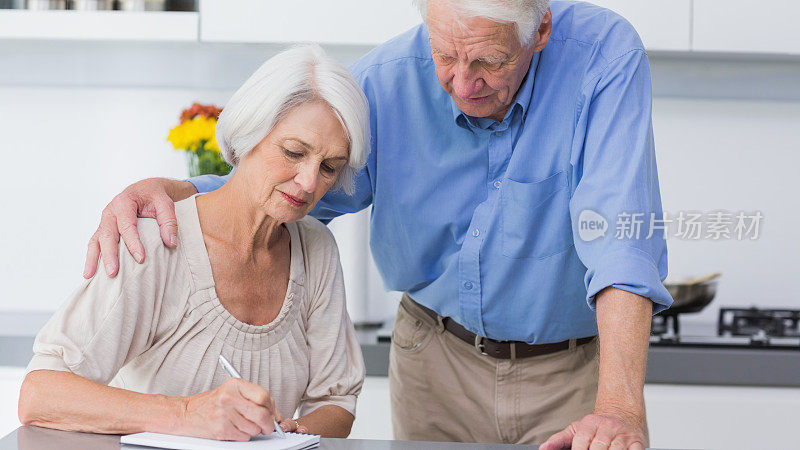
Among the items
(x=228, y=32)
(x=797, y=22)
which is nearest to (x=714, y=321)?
(x=797, y=22)

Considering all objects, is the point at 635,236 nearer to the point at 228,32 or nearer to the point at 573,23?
the point at 573,23

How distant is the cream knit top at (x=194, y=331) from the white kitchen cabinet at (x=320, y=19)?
0.91 metres

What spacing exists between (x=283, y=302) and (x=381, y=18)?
1.13 m

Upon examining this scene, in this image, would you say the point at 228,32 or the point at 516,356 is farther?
the point at 228,32

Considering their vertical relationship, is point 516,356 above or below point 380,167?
below

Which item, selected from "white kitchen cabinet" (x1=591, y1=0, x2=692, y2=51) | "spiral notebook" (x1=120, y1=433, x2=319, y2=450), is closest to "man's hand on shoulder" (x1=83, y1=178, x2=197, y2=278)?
"spiral notebook" (x1=120, y1=433, x2=319, y2=450)

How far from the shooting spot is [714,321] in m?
2.73

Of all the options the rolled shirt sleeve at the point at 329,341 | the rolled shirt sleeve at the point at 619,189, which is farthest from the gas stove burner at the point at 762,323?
the rolled shirt sleeve at the point at 329,341

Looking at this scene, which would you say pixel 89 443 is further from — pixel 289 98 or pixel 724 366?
pixel 724 366

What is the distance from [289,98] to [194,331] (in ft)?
1.29

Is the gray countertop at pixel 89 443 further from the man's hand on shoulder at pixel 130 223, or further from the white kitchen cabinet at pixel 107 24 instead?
the white kitchen cabinet at pixel 107 24

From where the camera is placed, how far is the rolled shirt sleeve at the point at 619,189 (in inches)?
48.3

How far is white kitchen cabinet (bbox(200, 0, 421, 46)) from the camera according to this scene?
7.73 feet

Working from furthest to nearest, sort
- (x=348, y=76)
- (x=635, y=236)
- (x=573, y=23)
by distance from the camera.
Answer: (x=573, y=23) < (x=348, y=76) < (x=635, y=236)
